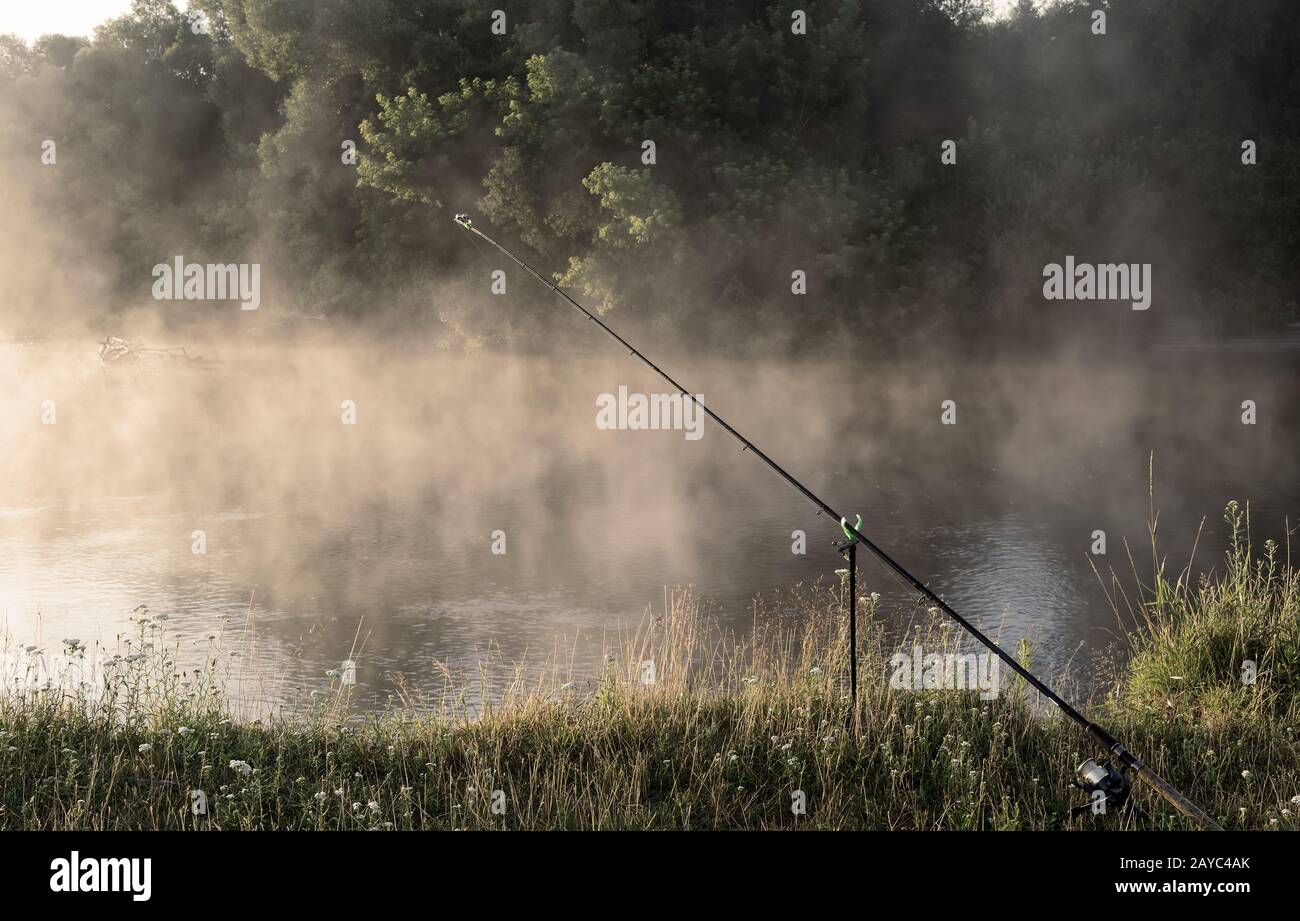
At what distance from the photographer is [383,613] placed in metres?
11.5

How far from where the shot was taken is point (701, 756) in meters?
6.17

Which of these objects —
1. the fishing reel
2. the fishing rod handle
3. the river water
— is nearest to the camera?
the fishing rod handle

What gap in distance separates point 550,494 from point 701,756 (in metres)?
12.0

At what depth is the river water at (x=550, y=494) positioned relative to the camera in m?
11.2

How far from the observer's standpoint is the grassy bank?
5477 millimetres

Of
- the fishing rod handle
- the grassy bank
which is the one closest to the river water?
the grassy bank

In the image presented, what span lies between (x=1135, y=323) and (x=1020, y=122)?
19.5ft

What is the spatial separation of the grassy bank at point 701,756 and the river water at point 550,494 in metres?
2.27


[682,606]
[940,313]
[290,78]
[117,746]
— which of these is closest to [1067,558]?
[682,606]

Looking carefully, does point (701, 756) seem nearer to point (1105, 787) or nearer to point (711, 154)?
point (1105, 787)

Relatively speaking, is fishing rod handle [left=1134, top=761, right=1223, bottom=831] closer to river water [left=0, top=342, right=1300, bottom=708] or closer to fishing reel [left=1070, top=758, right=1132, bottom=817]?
fishing reel [left=1070, top=758, right=1132, bottom=817]

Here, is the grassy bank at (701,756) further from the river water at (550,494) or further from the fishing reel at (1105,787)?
the river water at (550,494)

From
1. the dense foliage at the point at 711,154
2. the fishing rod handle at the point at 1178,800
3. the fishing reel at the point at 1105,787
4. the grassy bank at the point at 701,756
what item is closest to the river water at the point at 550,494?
the dense foliage at the point at 711,154

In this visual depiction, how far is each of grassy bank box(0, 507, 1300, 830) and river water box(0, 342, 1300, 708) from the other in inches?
89.2
